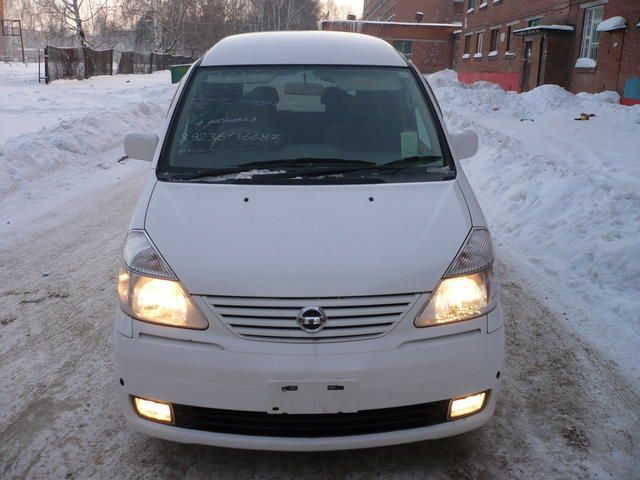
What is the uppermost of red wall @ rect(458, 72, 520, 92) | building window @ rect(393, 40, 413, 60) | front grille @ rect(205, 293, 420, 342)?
building window @ rect(393, 40, 413, 60)

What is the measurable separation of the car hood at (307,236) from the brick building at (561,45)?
18281mm

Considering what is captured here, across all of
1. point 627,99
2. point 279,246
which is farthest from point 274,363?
point 627,99

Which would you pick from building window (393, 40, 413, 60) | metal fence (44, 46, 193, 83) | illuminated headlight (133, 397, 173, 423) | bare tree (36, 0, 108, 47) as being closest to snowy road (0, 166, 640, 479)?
illuminated headlight (133, 397, 173, 423)

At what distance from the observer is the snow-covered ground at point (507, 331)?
275 centimetres

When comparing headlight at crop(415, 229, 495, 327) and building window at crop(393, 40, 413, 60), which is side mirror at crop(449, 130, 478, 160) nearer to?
headlight at crop(415, 229, 495, 327)

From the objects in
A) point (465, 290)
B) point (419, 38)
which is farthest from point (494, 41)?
point (465, 290)

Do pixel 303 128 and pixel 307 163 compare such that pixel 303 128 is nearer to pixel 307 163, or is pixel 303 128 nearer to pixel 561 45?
pixel 307 163

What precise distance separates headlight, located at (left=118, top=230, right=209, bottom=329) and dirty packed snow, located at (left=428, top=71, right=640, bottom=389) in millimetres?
2648

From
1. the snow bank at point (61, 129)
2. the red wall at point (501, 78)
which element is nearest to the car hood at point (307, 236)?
the snow bank at point (61, 129)

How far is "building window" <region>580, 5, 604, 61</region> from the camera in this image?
2175cm

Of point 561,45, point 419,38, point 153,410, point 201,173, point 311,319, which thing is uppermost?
point 419,38

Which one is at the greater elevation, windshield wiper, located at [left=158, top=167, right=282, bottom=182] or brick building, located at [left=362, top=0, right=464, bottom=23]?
brick building, located at [left=362, top=0, right=464, bottom=23]

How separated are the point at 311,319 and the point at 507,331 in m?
2.20

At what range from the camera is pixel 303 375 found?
7.67ft
